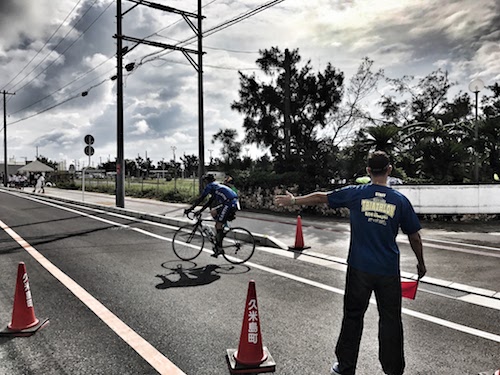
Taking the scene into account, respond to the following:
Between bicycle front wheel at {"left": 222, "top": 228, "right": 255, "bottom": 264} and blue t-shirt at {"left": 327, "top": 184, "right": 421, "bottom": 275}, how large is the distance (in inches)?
183

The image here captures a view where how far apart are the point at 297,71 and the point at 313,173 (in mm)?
6172

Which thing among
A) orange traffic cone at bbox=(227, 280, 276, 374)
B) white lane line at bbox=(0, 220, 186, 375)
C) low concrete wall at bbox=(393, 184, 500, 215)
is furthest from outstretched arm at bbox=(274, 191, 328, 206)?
low concrete wall at bbox=(393, 184, 500, 215)

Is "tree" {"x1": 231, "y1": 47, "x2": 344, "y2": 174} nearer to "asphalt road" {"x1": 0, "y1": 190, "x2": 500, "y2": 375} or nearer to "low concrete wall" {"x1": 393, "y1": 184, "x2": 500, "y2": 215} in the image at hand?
"low concrete wall" {"x1": 393, "y1": 184, "x2": 500, "y2": 215}

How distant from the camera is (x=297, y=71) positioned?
1966cm

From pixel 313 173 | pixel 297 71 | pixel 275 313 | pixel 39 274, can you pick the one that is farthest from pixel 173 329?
pixel 297 71

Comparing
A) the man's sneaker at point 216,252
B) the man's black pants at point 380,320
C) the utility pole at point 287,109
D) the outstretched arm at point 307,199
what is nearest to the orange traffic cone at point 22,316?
the outstretched arm at point 307,199

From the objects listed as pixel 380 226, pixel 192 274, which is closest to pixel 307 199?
pixel 380 226

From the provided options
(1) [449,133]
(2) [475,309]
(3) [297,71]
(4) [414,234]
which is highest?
(3) [297,71]

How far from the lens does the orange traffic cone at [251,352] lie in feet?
11.4

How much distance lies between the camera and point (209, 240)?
799 cm

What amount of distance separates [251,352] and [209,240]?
4.50 m

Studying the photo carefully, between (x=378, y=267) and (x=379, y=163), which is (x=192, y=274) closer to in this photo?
(x=378, y=267)

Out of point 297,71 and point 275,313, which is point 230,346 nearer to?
point 275,313

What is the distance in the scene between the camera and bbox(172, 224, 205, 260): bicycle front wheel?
7.99 metres
